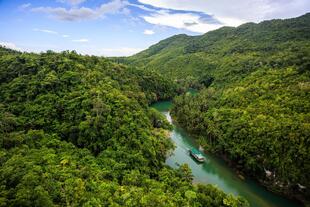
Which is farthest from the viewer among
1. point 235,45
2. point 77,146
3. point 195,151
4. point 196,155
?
point 235,45

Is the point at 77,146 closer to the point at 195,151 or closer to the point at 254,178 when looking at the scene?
the point at 195,151

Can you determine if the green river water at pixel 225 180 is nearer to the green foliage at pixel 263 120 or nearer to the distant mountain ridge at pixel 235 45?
the green foliage at pixel 263 120

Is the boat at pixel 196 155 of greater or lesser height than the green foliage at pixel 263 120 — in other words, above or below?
below

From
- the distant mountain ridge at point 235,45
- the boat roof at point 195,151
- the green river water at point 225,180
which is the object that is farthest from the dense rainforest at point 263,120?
the distant mountain ridge at point 235,45

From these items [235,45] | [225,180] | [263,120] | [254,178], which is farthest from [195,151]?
[235,45]

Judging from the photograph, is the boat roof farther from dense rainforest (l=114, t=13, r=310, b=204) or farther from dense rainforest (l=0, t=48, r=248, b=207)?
dense rainforest (l=0, t=48, r=248, b=207)

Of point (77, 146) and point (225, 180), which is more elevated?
point (77, 146)
